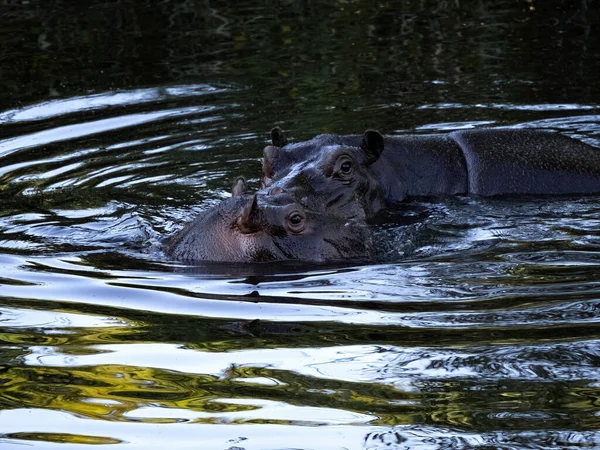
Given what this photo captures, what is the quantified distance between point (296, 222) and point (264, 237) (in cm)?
20

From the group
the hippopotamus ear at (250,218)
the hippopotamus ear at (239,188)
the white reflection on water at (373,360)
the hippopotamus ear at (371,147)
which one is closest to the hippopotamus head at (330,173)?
the hippopotamus ear at (371,147)

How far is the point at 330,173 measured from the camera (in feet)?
26.1

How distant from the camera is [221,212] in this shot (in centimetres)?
680

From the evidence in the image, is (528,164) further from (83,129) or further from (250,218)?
(83,129)

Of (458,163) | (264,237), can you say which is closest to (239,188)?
(264,237)

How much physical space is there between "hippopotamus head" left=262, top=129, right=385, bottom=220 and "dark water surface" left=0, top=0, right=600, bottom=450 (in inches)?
13.5

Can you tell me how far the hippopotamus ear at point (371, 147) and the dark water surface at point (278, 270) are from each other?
495 mm

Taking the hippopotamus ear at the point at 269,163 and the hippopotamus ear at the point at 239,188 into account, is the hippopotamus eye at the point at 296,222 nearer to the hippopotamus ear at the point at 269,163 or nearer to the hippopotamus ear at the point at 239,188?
the hippopotamus ear at the point at 239,188

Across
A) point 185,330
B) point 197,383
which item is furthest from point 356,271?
point 197,383

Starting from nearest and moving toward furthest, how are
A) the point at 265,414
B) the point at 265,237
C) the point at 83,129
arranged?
the point at 265,414, the point at 265,237, the point at 83,129

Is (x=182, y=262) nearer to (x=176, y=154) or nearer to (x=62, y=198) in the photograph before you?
(x=62, y=198)

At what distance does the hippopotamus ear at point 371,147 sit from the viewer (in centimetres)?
839

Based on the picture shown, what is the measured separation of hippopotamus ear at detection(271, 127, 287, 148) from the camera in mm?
8320

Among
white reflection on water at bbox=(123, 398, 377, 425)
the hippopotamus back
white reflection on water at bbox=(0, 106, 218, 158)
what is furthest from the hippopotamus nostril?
white reflection on water at bbox=(0, 106, 218, 158)
